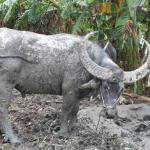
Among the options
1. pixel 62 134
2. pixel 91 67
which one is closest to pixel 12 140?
pixel 62 134

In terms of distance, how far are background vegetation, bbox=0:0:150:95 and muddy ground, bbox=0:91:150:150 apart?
3.15ft

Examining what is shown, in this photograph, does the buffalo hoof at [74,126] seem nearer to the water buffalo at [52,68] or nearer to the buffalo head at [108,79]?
the water buffalo at [52,68]

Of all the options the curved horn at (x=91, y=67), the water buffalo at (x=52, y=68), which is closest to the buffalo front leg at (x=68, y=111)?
the water buffalo at (x=52, y=68)

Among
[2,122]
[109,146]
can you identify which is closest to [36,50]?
[2,122]

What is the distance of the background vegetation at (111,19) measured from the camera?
314 inches

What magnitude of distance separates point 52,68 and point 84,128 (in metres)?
0.99

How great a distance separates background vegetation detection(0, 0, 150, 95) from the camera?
26.2 ft

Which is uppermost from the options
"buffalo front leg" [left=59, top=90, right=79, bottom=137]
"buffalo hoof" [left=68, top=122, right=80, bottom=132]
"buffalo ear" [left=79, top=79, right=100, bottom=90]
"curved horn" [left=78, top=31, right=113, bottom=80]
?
"curved horn" [left=78, top=31, right=113, bottom=80]

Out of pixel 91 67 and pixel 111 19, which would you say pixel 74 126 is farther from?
pixel 111 19

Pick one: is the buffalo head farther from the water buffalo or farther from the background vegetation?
the background vegetation

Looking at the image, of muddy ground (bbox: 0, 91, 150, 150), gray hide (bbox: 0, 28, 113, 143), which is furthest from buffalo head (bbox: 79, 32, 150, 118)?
muddy ground (bbox: 0, 91, 150, 150)

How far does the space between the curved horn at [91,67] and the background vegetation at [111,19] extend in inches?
37.5

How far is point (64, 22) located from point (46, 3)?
34.2 inches

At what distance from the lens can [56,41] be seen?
711 centimetres
